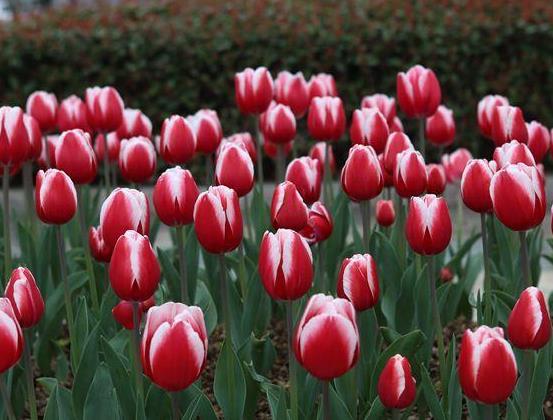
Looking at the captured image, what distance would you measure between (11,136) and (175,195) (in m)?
0.55

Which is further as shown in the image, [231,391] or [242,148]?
[242,148]

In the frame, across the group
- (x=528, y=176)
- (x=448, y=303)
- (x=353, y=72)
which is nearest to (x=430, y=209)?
(x=528, y=176)

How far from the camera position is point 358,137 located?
2834 mm

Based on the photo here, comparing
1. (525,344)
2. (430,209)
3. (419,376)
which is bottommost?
(419,376)

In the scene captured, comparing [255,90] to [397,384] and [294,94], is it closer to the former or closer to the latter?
[294,94]

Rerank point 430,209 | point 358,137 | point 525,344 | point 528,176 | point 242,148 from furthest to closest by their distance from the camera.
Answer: point 358,137 < point 242,148 < point 430,209 < point 528,176 < point 525,344

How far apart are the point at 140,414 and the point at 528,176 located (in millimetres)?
822

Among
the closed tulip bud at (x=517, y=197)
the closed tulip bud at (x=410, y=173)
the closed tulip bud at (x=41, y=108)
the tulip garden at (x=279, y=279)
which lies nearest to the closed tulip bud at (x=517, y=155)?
the tulip garden at (x=279, y=279)

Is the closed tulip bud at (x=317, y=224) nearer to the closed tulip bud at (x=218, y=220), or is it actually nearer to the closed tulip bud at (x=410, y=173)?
the closed tulip bud at (x=410, y=173)

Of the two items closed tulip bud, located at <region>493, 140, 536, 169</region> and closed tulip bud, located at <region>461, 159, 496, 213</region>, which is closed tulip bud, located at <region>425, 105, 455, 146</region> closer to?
closed tulip bud, located at <region>493, 140, 536, 169</region>

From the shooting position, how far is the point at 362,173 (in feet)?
7.27

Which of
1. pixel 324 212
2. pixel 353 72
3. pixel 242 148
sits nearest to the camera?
pixel 242 148

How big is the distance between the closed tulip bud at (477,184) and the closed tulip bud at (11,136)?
1.03m

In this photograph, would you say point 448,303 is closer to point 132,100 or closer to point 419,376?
point 419,376
